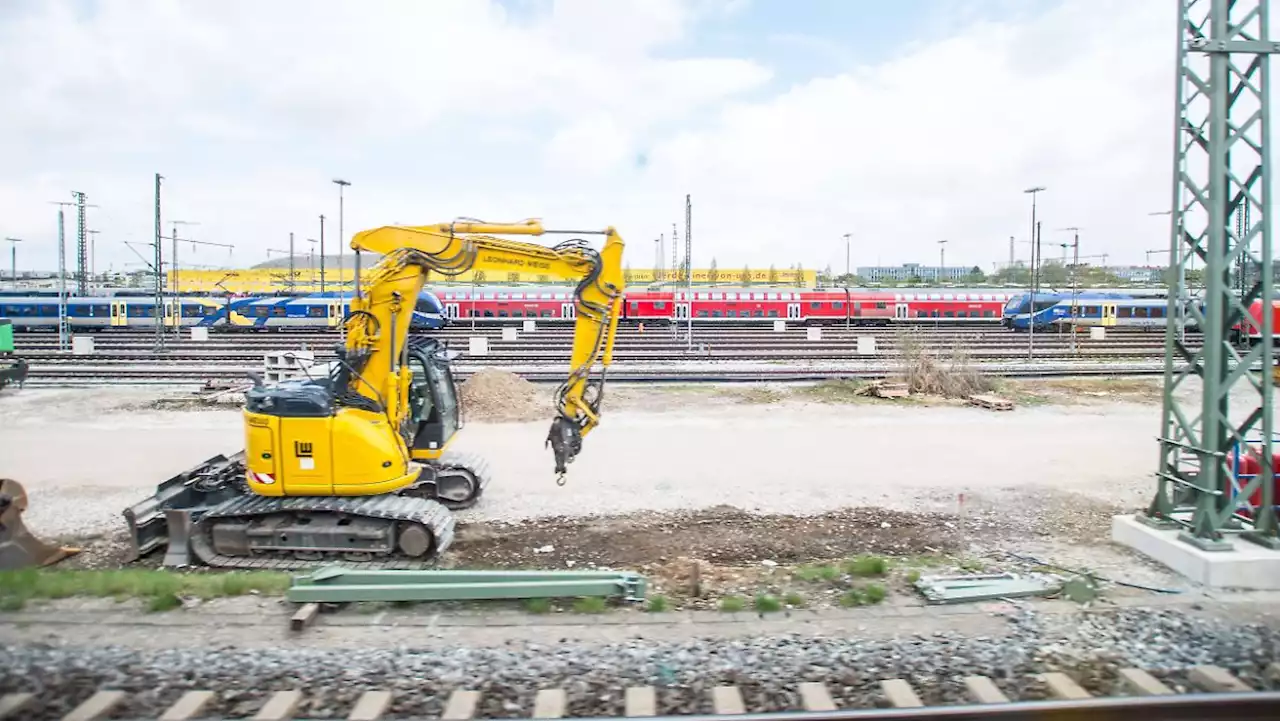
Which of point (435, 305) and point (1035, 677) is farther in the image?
point (435, 305)

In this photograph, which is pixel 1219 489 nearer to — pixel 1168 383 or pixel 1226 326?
pixel 1168 383

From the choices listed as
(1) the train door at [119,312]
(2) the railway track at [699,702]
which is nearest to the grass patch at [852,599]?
(2) the railway track at [699,702]

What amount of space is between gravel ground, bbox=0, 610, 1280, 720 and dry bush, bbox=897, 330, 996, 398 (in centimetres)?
1583

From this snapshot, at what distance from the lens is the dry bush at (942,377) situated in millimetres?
21578

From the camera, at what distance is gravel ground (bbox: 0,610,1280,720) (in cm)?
525

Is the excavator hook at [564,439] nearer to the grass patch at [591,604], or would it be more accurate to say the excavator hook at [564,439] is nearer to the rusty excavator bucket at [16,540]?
the grass patch at [591,604]

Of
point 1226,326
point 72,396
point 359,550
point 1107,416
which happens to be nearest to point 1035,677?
point 1226,326

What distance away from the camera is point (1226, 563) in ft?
24.1

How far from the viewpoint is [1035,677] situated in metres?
5.49

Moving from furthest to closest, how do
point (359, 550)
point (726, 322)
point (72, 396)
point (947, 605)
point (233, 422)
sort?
point (726, 322) → point (72, 396) → point (233, 422) → point (359, 550) → point (947, 605)

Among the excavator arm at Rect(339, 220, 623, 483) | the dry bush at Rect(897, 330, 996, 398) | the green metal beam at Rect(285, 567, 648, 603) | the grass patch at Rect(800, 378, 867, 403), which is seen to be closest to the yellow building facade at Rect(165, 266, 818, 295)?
the grass patch at Rect(800, 378, 867, 403)

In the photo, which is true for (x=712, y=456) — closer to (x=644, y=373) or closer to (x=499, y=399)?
(x=499, y=399)

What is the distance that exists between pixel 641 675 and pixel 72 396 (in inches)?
875

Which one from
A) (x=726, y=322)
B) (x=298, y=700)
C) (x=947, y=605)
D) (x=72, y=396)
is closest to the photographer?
(x=298, y=700)
